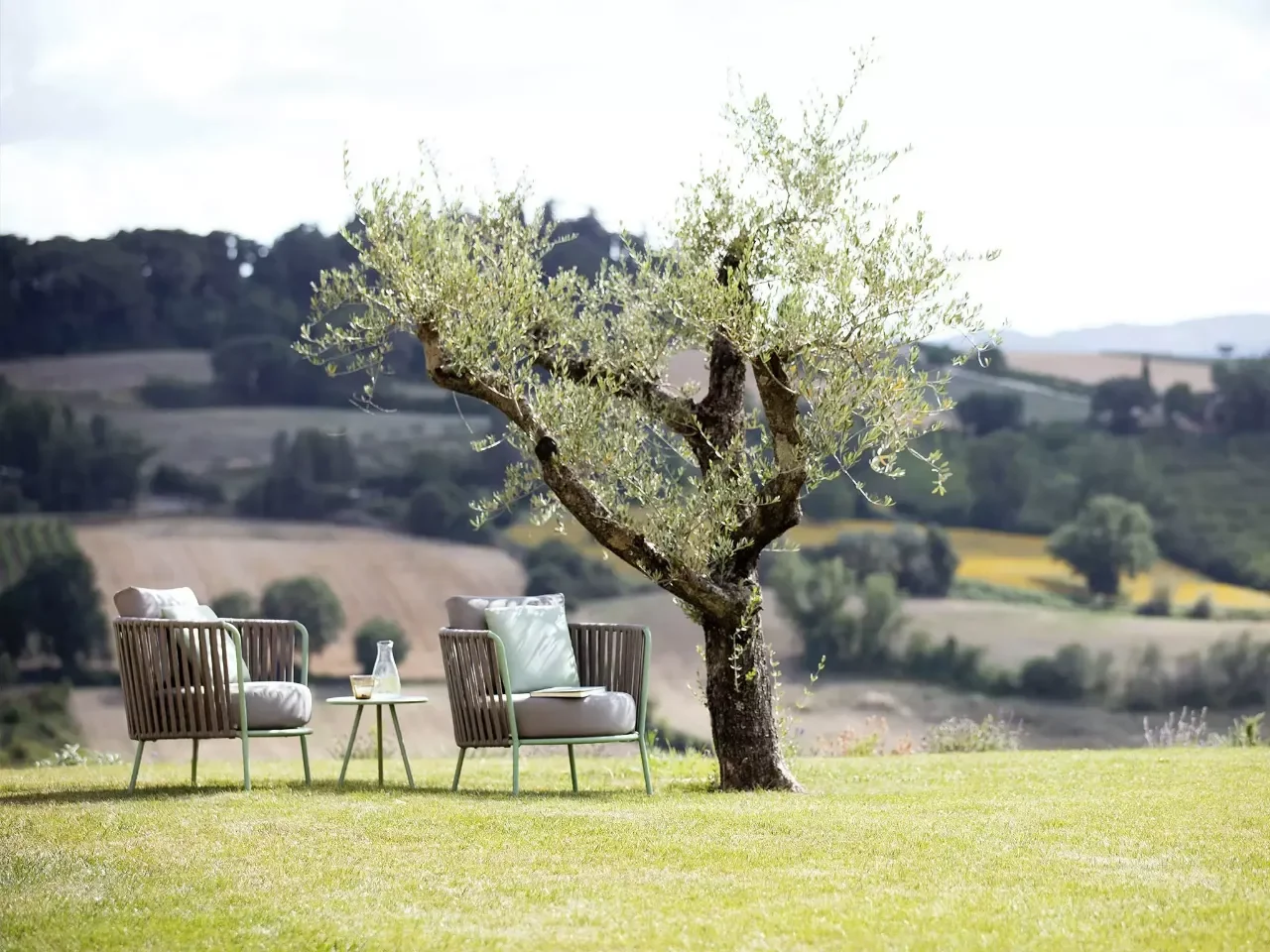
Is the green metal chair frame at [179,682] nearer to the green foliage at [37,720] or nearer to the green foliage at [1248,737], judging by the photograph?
the green foliage at [1248,737]

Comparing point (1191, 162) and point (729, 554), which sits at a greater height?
point (1191, 162)

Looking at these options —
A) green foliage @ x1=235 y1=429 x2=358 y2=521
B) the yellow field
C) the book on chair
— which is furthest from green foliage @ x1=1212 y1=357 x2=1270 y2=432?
the book on chair

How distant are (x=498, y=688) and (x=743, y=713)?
52.3 inches

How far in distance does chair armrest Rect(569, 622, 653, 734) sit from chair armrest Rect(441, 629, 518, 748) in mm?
584

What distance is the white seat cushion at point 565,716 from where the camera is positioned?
7.50 meters

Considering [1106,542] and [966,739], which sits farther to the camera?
[1106,542]

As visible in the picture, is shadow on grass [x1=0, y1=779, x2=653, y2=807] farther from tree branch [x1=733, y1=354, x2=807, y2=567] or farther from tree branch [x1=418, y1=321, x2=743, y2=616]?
tree branch [x1=733, y1=354, x2=807, y2=567]

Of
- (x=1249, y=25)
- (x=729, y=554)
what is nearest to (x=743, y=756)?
(x=729, y=554)

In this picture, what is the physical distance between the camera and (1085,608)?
97.1 feet

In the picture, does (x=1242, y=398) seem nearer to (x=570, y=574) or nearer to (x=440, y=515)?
(x=570, y=574)

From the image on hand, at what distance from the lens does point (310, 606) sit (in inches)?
A: 1080

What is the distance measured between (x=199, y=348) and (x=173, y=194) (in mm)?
3827

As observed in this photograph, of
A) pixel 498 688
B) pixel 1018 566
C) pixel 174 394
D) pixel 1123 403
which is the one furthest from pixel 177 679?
pixel 1123 403

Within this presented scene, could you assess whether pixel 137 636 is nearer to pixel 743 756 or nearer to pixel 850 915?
pixel 743 756
